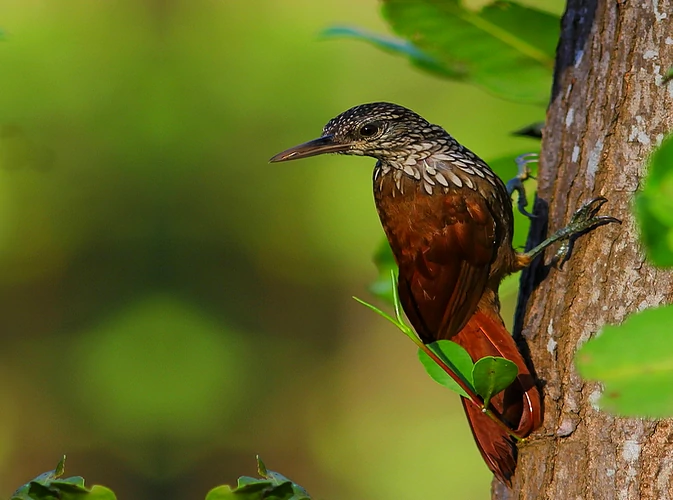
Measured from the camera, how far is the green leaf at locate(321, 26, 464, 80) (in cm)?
233

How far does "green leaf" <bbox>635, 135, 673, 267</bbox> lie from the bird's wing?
1.80 m

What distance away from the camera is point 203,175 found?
650 cm

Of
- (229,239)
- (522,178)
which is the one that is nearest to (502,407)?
(522,178)

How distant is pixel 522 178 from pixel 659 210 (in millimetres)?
2160

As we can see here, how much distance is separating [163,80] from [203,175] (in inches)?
62.3

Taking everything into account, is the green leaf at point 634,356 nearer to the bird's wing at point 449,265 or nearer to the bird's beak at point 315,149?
the bird's wing at point 449,265

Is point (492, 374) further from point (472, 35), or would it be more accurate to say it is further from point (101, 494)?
point (472, 35)

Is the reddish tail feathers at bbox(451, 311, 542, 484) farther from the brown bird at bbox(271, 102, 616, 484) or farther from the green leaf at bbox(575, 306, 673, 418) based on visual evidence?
the green leaf at bbox(575, 306, 673, 418)

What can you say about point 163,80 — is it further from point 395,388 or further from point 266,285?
point 395,388

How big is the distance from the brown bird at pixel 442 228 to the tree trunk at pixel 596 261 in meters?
0.10

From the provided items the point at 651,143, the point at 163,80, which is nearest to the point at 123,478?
the point at 163,80

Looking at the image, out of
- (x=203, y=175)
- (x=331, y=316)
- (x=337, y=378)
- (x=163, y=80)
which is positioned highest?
(x=163, y=80)

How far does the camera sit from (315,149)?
2.67m

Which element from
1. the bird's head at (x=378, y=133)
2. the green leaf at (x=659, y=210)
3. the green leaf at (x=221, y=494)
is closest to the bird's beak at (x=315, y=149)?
the bird's head at (x=378, y=133)
